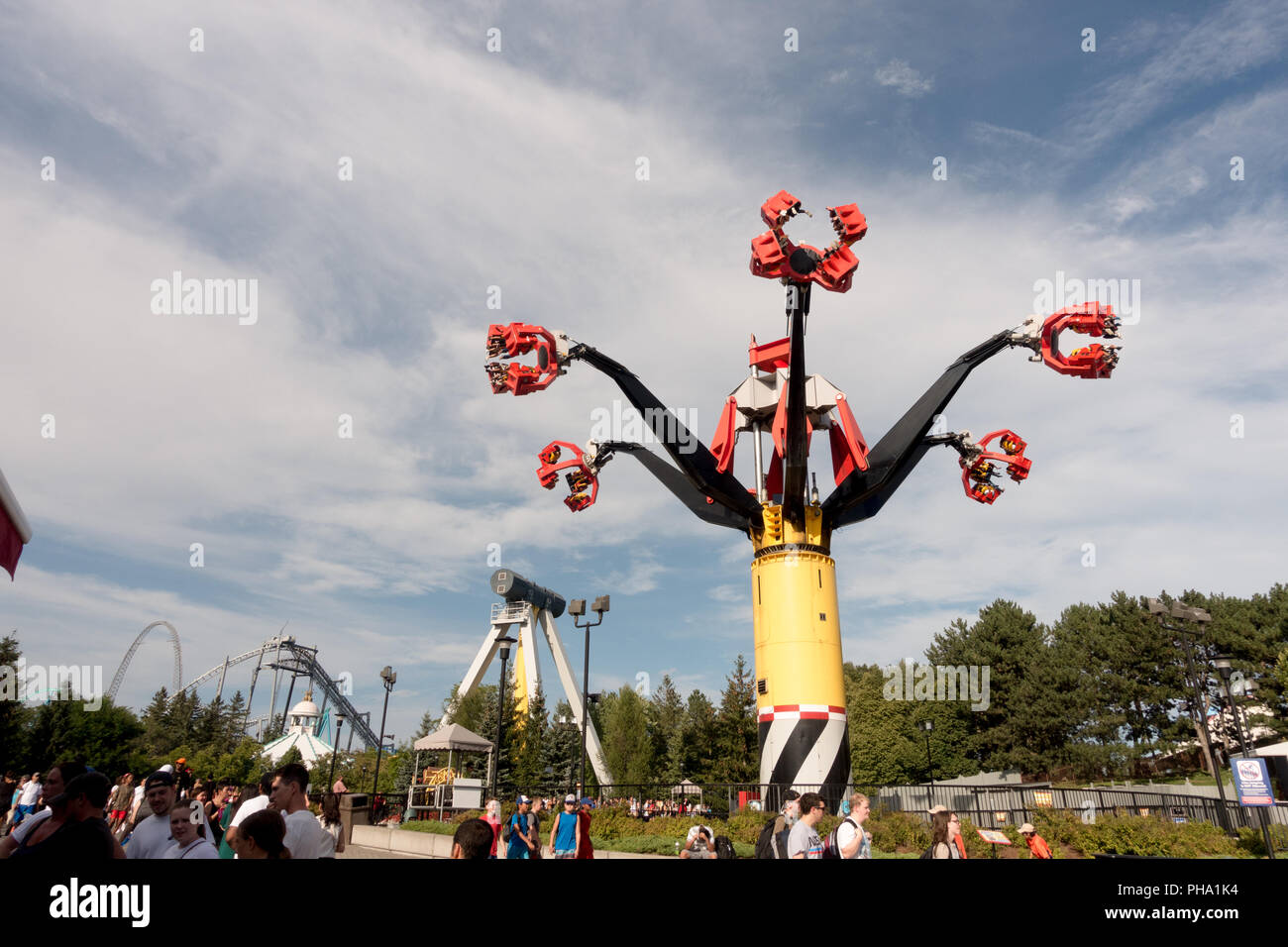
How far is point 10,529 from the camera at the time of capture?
5.43 metres

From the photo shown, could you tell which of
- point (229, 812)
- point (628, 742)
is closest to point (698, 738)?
point (628, 742)

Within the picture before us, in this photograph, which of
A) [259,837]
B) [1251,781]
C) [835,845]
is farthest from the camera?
[1251,781]

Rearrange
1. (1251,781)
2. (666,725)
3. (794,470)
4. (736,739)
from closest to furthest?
1. (1251,781)
2. (794,470)
3. (736,739)
4. (666,725)

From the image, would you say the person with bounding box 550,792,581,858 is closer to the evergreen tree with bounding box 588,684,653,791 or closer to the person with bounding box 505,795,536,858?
the person with bounding box 505,795,536,858

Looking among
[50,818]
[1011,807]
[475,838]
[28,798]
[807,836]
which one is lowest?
[1011,807]

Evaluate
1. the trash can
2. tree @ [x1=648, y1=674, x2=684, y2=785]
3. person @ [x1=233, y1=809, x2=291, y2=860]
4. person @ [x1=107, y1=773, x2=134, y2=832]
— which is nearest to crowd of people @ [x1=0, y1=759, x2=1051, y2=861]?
person @ [x1=233, y1=809, x2=291, y2=860]

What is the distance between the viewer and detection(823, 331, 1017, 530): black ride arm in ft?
56.6

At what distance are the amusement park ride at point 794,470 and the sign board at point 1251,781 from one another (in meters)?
6.85

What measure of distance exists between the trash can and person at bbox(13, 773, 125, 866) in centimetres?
828

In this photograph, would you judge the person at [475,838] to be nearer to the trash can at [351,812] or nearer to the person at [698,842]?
the person at [698,842]

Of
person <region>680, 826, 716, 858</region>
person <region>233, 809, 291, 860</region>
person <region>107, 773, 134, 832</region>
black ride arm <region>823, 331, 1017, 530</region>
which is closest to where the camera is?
person <region>233, 809, 291, 860</region>

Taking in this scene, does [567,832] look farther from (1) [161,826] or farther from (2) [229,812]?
(1) [161,826]

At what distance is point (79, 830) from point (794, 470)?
45.2 feet
